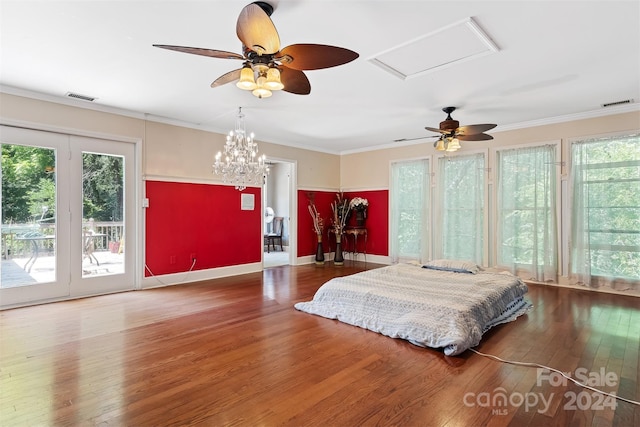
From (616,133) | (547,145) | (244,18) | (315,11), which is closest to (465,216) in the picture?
(547,145)

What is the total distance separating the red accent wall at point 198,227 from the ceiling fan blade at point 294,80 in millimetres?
3338

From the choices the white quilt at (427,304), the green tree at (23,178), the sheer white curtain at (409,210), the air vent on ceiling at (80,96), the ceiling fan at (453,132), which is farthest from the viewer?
the sheer white curtain at (409,210)

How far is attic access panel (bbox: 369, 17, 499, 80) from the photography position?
8.92ft

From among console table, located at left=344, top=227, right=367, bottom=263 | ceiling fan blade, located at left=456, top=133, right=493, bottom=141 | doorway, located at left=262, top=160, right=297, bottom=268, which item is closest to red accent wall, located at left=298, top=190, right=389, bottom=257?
console table, located at left=344, top=227, right=367, bottom=263

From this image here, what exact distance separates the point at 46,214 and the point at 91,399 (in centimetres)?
322

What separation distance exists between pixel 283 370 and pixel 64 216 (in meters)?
3.80

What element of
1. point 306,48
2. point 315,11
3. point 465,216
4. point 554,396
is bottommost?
point 554,396

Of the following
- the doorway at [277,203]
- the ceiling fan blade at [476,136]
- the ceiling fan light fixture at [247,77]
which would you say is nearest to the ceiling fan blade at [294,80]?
the ceiling fan light fixture at [247,77]

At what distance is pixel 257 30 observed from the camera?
204cm

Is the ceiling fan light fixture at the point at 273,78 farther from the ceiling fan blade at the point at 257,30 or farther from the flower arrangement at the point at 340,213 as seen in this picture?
the flower arrangement at the point at 340,213

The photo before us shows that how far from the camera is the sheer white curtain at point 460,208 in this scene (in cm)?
591

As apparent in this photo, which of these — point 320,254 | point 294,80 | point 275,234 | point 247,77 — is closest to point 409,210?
point 320,254

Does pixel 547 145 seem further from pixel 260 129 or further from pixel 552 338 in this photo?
pixel 260 129

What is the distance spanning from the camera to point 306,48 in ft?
7.09
